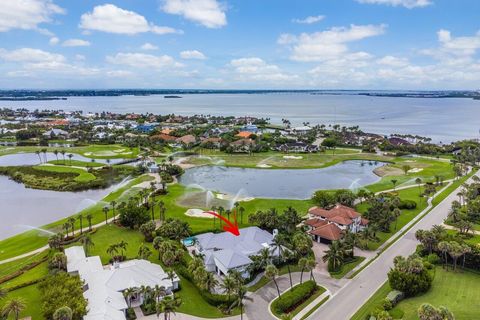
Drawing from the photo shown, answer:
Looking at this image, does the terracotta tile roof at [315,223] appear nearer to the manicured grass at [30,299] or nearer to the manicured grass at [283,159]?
the manicured grass at [30,299]

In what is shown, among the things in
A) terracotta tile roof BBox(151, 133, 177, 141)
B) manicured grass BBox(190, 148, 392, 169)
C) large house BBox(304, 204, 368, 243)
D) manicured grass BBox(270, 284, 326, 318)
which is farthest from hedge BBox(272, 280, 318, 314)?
terracotta tile roof BBox(151, 133, 177, 141)

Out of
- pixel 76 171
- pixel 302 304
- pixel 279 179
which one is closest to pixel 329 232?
pixel 302 304

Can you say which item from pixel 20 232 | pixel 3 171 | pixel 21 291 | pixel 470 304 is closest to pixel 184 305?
pixel 21 291

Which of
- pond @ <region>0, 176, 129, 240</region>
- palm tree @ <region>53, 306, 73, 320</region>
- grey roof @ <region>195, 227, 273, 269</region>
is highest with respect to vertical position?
palm tree @ <region>53, 306, 73, 320</region>

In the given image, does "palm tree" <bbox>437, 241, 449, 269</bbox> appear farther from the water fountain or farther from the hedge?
the water fountain

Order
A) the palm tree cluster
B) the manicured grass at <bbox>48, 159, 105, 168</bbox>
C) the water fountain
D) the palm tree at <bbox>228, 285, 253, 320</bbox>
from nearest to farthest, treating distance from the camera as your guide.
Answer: the palm tree at <bbox>228, 285, 253, 320</bbox> → the palm tree cluster → the water fountain → the manicured grass at <bbox>48, 159, 105, 168</bbox>
